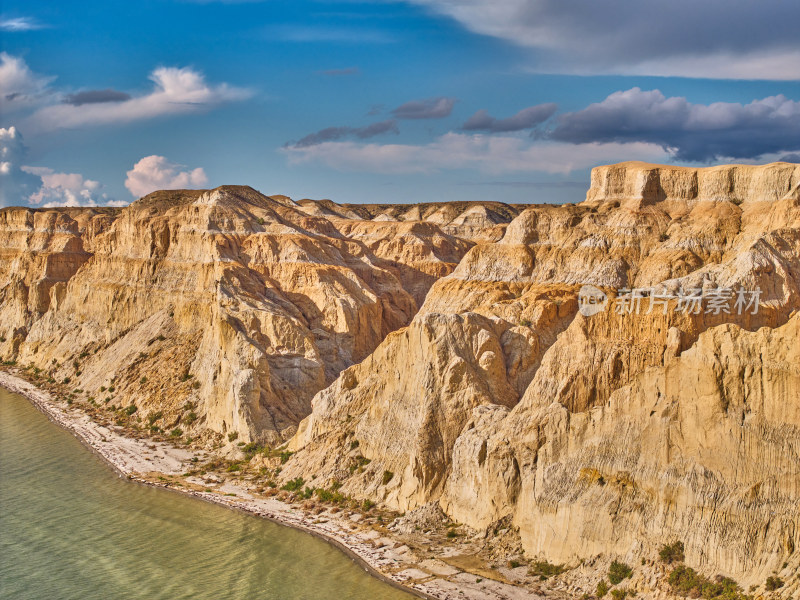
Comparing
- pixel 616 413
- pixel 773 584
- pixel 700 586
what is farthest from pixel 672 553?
pixel 616 413

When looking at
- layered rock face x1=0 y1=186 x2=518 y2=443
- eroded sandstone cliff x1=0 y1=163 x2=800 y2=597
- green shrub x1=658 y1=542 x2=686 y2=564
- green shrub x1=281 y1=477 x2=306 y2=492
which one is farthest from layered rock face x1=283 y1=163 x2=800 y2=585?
layered rock face x1=0 y1=186 x2=518 y2=443

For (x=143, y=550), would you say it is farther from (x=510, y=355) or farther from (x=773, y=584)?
(x=773, y=584)

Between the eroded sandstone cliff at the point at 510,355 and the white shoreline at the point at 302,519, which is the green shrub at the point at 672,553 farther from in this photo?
the white shoreline at the point at 302,519

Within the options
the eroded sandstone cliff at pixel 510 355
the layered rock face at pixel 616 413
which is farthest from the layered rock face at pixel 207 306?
the layered rock face at pixel 616 413

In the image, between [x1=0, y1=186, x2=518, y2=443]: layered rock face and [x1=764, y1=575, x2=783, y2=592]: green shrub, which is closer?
[x1=764, y1=575, x2=783, y2=592]: green shrub

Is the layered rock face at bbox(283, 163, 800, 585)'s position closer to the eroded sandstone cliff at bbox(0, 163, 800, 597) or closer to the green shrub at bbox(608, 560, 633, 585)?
the eroded sandstone cliff at bbox(0, 163, 800, 597)

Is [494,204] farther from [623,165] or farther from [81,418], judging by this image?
[81,418]
